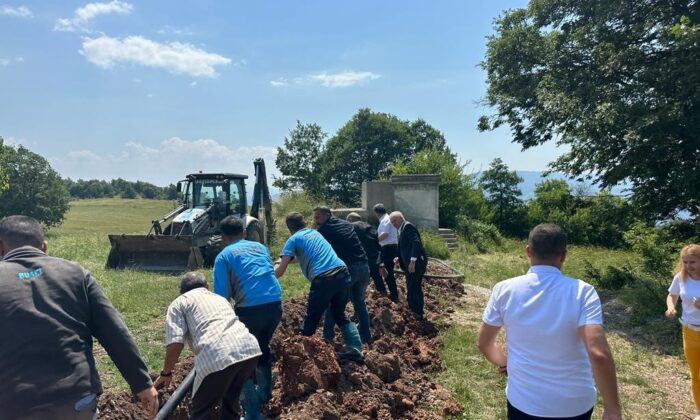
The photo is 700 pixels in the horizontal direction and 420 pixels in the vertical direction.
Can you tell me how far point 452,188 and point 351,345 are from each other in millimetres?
17148

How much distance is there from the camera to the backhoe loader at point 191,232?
41.1 feet

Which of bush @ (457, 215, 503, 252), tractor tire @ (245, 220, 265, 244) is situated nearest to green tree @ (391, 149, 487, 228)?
bush @ (457, 215, 503, 252)

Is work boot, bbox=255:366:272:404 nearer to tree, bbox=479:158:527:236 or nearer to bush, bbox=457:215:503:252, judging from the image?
bush, bbox=457:215:503:252

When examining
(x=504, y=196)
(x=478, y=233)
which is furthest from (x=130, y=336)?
(x=504, y=196)

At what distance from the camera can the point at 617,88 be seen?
9.38m

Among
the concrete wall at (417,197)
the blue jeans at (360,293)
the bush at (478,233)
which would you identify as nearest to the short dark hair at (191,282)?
the blue jeans at (360,293)

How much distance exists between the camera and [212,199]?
1441cm

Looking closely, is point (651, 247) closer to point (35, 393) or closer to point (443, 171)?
point (35, 393)

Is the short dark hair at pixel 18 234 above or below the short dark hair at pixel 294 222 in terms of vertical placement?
above

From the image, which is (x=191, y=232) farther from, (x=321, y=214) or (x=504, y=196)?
(x=504, y=196)

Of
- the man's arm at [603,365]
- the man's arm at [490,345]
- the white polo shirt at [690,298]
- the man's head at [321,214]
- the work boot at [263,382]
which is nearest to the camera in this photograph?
the man's arm at [603,365]

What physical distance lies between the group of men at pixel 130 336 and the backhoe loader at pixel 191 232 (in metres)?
7.59

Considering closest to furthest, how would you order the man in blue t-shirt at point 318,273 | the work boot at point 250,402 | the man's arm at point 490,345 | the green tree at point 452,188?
1. the man's arm at point 490,345
2. the work boot at point 250,402
3. the man in blue t-shirt at point 318,273
4. the green tree at point 452,188

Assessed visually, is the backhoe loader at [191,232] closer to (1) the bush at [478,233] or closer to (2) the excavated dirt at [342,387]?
(2) the excavated dirt at [342,387]
